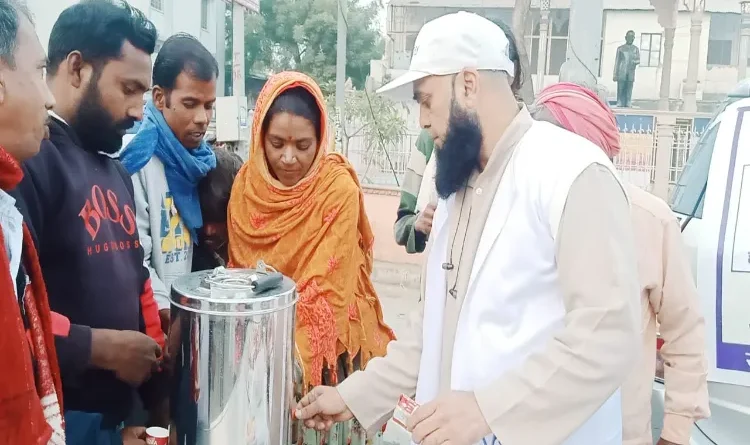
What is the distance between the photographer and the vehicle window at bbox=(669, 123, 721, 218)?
257cm

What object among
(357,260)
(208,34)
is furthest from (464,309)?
(208,34)

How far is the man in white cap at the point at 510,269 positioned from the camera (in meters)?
1.39

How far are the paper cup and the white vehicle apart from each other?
5.45 feet

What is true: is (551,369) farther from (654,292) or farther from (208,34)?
(208,34)

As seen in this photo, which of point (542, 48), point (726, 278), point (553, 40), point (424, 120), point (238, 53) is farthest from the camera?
point (553, 40)

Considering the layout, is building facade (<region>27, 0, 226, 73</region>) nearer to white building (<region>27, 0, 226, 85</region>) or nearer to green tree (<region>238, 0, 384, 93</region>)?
white building (<region>27, 0, 226, 85</region>)

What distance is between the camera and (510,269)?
1.51 meters

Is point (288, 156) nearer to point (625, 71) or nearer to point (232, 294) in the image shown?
point (232, 294)

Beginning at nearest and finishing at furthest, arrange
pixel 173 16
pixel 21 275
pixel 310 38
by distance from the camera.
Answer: pixel 21 275 < pixel 173 16 < pixel 310 38

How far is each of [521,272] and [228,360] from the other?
669 millimetres

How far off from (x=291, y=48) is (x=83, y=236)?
72.3 feet

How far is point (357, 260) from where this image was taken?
8.15 feet

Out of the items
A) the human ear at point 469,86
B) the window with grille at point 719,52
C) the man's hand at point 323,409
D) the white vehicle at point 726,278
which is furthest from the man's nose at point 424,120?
the window with grille at point 719,52

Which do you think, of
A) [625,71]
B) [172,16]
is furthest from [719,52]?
[172,16]
